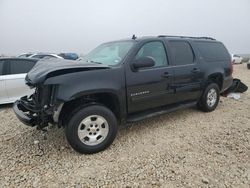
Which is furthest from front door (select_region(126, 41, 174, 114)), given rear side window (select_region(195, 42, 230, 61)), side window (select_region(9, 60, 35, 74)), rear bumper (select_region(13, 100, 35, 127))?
side window (select_region(9, 60, 35, 74))

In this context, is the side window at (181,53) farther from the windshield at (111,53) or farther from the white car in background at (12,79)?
the white car in background at (12,79)

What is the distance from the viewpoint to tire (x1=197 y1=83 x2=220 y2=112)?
17.0ft

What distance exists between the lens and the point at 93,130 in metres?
3.38

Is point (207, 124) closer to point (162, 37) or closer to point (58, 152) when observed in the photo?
point (162, 37)

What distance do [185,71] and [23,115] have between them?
10.3 ft

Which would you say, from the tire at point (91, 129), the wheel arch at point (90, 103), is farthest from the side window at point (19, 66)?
the tire at point (91, 129)

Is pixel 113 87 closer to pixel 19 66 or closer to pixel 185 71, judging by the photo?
pixel 185 71

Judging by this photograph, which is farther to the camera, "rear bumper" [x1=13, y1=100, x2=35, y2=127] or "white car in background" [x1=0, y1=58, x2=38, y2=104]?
"white car in background" [x1=0, y1=58, x2=38, y2=104]

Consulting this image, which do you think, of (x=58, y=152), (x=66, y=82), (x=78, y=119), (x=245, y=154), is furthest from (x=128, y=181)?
(x=245, y=154)

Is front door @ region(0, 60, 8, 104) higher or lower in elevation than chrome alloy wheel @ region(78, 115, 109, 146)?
higher

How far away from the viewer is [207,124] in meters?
4.61

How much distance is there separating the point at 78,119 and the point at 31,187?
3.39 ft

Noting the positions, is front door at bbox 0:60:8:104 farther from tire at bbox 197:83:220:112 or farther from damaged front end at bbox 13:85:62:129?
tire at bbox 197:83:220:112

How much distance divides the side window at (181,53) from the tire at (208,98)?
2.95ft
